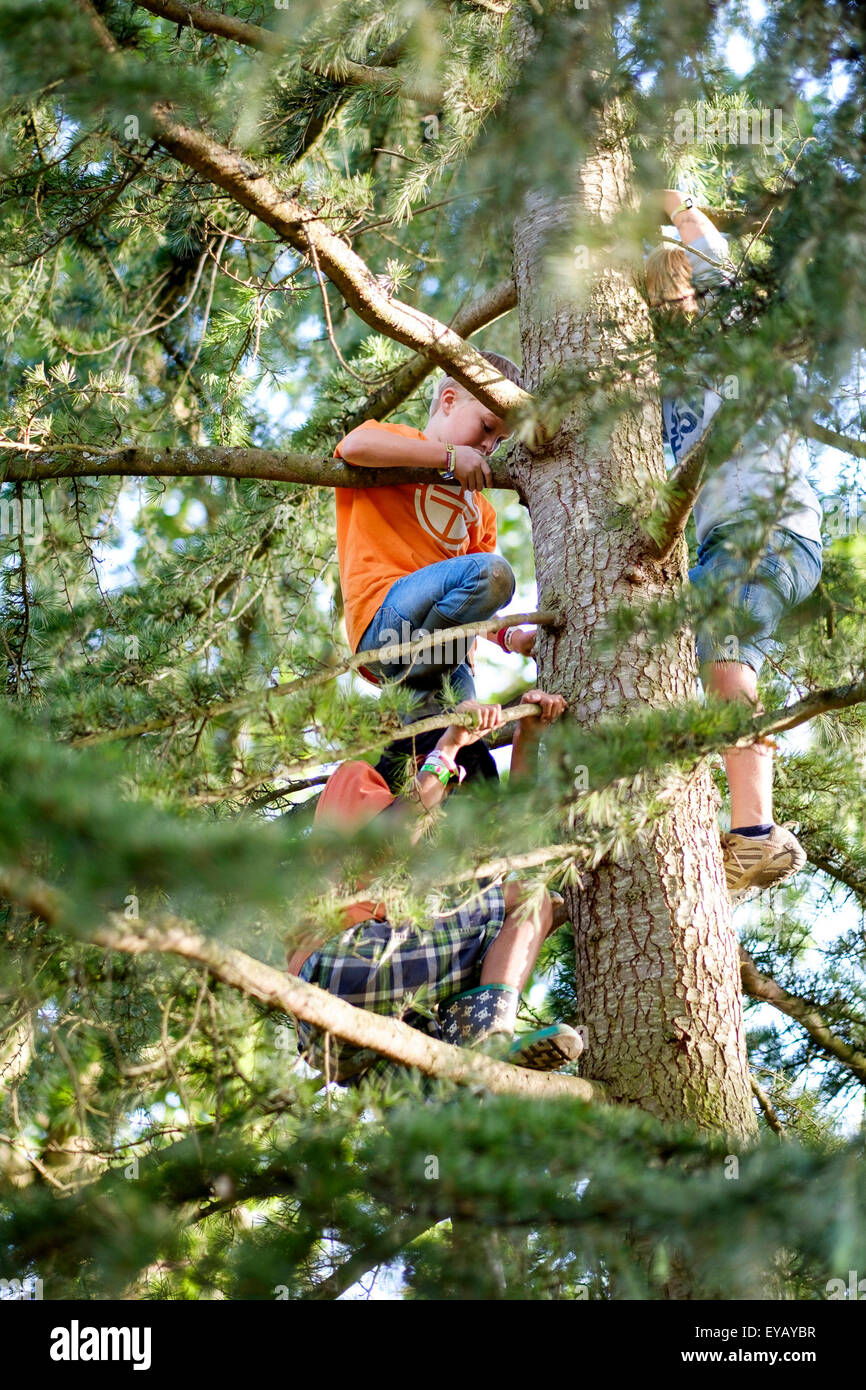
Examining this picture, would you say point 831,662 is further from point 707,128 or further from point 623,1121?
point 707,128

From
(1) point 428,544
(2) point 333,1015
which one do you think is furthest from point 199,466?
(2) point 333,1015

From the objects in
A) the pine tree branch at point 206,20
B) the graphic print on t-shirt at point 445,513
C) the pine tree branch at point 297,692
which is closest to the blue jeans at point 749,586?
the pine tree branch at point 297,692

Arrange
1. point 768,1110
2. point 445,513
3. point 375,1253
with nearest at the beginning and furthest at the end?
point 375,1253, point 768,1110, point 445,513

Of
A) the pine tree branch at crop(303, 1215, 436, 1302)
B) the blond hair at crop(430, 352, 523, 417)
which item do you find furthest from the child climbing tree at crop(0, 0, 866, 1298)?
the blond hair at crop(430, 352, 523, 417)

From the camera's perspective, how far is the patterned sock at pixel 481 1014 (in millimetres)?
2594

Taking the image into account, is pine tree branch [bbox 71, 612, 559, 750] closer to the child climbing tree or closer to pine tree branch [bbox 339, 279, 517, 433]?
the child climbing tree

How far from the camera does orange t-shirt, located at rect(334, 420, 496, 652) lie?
3174 millimetres

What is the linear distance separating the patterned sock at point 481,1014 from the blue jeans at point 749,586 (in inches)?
32.4

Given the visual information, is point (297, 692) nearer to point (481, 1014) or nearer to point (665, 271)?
point (481, 1014)

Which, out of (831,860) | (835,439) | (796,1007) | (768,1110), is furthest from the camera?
(831,860)

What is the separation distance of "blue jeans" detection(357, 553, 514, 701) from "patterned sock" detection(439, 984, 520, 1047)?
24.5 inches

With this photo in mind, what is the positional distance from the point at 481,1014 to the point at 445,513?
1332 mm

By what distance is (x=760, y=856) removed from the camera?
2826mm

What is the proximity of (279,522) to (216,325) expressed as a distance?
73cm
